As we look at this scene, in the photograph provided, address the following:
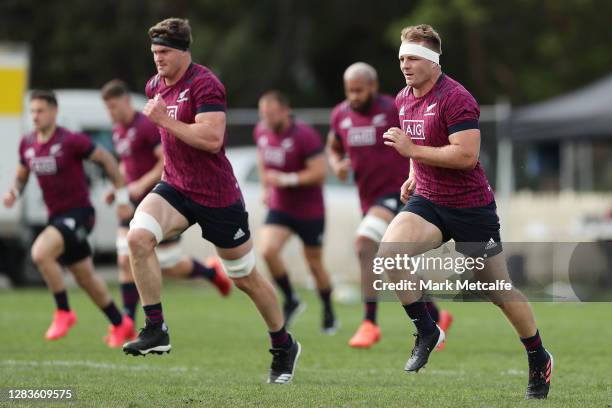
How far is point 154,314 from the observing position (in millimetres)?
7984

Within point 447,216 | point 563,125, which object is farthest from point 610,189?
point 447,216

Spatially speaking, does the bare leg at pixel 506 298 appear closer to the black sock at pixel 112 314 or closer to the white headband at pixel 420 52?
the white headband at pixel 420 52

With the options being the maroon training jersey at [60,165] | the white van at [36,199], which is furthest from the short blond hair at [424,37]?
the white van at [36,199]

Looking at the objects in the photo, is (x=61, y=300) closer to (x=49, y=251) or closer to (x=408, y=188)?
(x=49, y=251)

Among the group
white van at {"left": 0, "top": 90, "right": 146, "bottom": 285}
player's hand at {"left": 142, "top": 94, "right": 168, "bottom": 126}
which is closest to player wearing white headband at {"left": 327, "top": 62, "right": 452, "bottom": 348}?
player's hand at {"left": 142, "top": 94, "right": 168, "bottom": 126}

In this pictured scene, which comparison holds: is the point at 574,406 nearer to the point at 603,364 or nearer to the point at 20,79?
the point at 603,364

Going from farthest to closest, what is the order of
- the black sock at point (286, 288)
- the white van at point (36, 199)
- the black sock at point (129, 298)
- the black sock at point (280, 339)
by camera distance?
the white van at point (36, 199) < the black sock at point (286, 288) < the black sock at point (129, 298) < the black sock at point (280, 339)

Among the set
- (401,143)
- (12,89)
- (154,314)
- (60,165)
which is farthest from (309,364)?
(12,89)

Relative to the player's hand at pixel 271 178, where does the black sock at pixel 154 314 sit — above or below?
below

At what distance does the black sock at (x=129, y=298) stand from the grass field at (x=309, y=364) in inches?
16.0

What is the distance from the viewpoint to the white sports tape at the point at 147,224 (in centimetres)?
800

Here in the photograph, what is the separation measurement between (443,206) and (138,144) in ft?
17.2

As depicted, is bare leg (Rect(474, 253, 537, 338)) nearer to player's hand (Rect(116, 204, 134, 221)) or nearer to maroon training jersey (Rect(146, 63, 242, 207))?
maroon training jersey (Rect(146, 63, 242, 207))

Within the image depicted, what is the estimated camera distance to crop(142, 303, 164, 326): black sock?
26.1 feet
